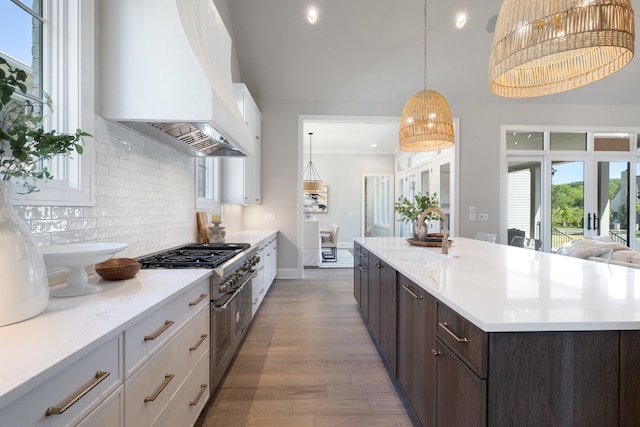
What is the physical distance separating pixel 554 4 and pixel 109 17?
2.27 meters

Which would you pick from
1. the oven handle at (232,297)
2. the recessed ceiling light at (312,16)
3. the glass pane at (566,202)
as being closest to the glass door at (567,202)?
the glass pane at (566,202)

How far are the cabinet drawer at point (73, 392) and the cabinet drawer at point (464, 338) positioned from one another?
114cm

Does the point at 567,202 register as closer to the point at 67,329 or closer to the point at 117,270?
the point at 117,270

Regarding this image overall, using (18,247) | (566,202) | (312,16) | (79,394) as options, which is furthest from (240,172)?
(566,202)

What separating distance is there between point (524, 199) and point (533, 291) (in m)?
4.84

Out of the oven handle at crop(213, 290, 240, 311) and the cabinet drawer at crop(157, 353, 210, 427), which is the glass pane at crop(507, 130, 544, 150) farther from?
the cabinet drawer at crop(157, 353, 210, 427)

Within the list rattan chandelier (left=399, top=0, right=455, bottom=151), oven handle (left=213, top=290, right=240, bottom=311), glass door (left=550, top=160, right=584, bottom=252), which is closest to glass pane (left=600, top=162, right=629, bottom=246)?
glass door (left=550, top=160, right=584, bottom=252)

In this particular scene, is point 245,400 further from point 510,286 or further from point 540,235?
point 540,235

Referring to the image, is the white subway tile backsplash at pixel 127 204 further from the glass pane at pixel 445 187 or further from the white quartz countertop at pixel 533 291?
the glass pane at pixel 445 187

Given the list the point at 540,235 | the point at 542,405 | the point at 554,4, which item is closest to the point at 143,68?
the point at 554,4

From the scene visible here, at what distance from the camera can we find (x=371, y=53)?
432cm

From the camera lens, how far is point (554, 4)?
1254 millimetres

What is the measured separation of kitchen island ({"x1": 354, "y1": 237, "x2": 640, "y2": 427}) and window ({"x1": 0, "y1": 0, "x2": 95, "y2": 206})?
71.2 inches

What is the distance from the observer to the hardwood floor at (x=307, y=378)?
1722mm
